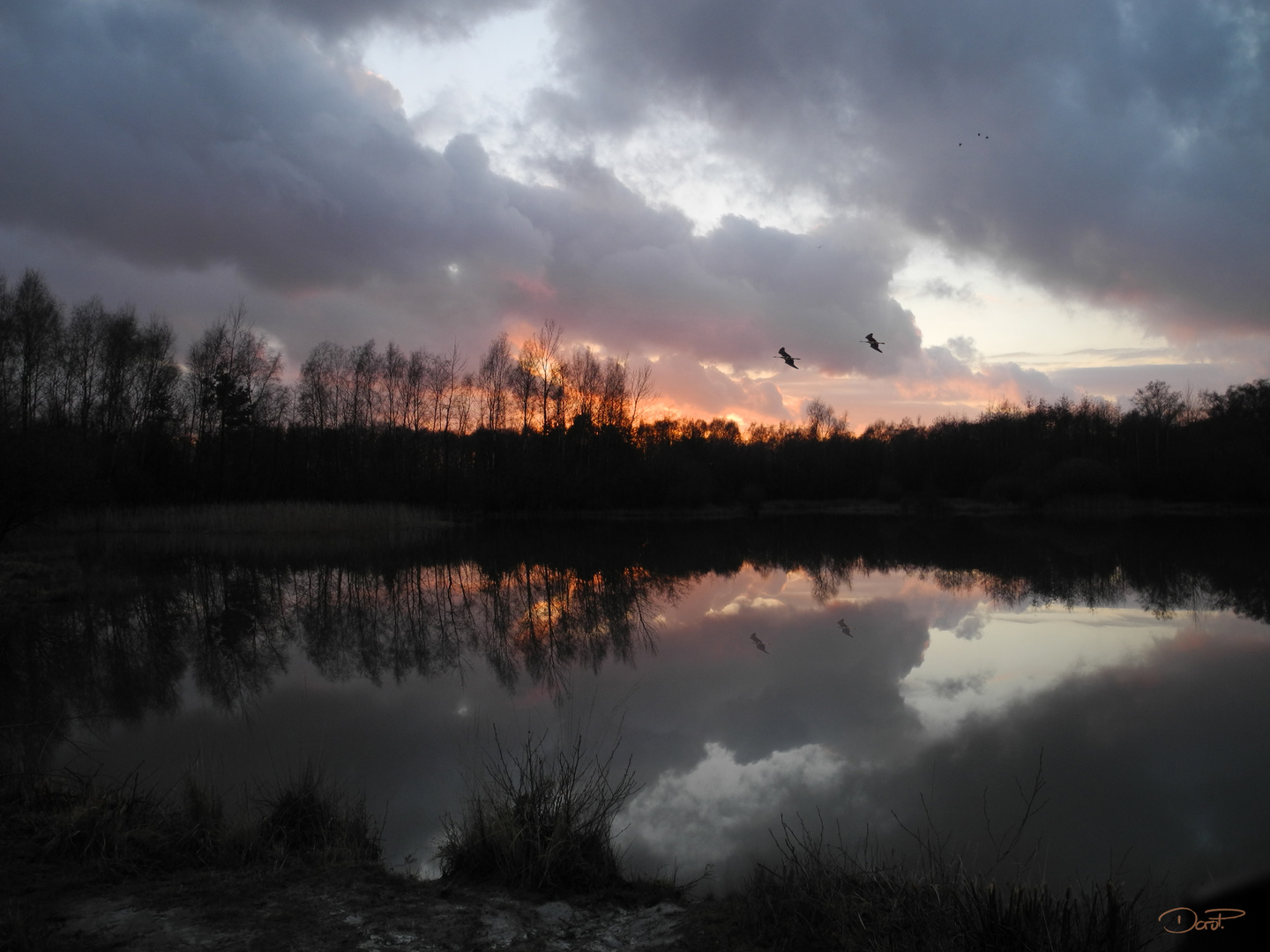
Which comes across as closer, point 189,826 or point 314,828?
point 189,826

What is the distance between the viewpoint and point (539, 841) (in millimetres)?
3947

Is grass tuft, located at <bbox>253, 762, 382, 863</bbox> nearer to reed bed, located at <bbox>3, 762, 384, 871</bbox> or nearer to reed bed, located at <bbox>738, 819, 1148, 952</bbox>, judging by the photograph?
reed bed, located at <bbox>3, 762, 384, 871</bbox>

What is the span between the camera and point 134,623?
11.6 metres

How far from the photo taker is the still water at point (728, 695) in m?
4.84

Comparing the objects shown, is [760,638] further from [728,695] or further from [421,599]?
[421,599]

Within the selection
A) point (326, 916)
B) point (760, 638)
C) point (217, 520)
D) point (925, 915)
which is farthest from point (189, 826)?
point (217, 520)
